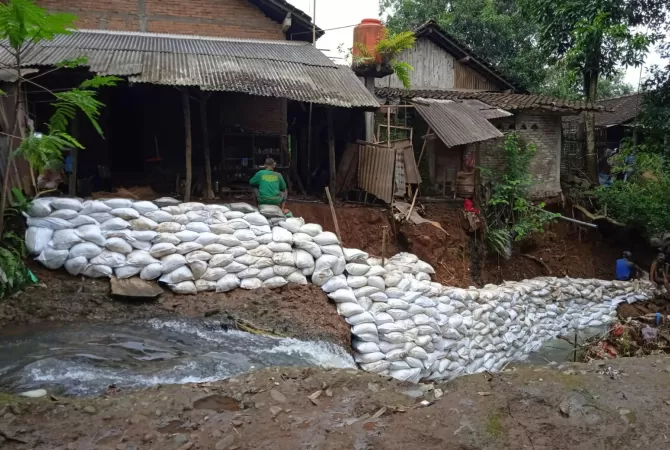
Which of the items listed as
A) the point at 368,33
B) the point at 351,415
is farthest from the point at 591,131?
the point at 351,415

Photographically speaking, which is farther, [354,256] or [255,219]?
[354,256]

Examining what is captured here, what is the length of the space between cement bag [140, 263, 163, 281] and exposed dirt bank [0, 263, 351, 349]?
258mm

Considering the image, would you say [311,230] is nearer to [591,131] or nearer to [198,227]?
[198,227]

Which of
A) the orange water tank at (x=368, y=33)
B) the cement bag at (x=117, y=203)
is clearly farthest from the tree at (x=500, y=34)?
the cement bag at (x=117, y=203)

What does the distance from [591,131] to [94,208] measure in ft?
38.7

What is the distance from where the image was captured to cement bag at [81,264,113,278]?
6.04m

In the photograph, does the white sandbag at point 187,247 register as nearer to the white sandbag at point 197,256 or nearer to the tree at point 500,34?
the white sandbag at point 197,256

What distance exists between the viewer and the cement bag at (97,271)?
Result: 238 inches

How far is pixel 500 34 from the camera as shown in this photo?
1583 centimetres

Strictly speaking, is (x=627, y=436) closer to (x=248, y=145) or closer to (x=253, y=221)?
(x=253, y=221)

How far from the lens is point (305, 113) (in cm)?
1088

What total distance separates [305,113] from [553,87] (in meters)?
11.3

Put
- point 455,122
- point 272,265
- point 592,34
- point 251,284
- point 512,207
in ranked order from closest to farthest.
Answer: point 251,284 < point 272,265 < point 455,122 < point 512,207 < point 592,34

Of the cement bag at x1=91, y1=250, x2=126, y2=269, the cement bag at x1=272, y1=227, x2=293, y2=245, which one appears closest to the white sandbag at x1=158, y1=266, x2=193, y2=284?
the cement bag at x1=91, y1=250, x2=126, y2=269
